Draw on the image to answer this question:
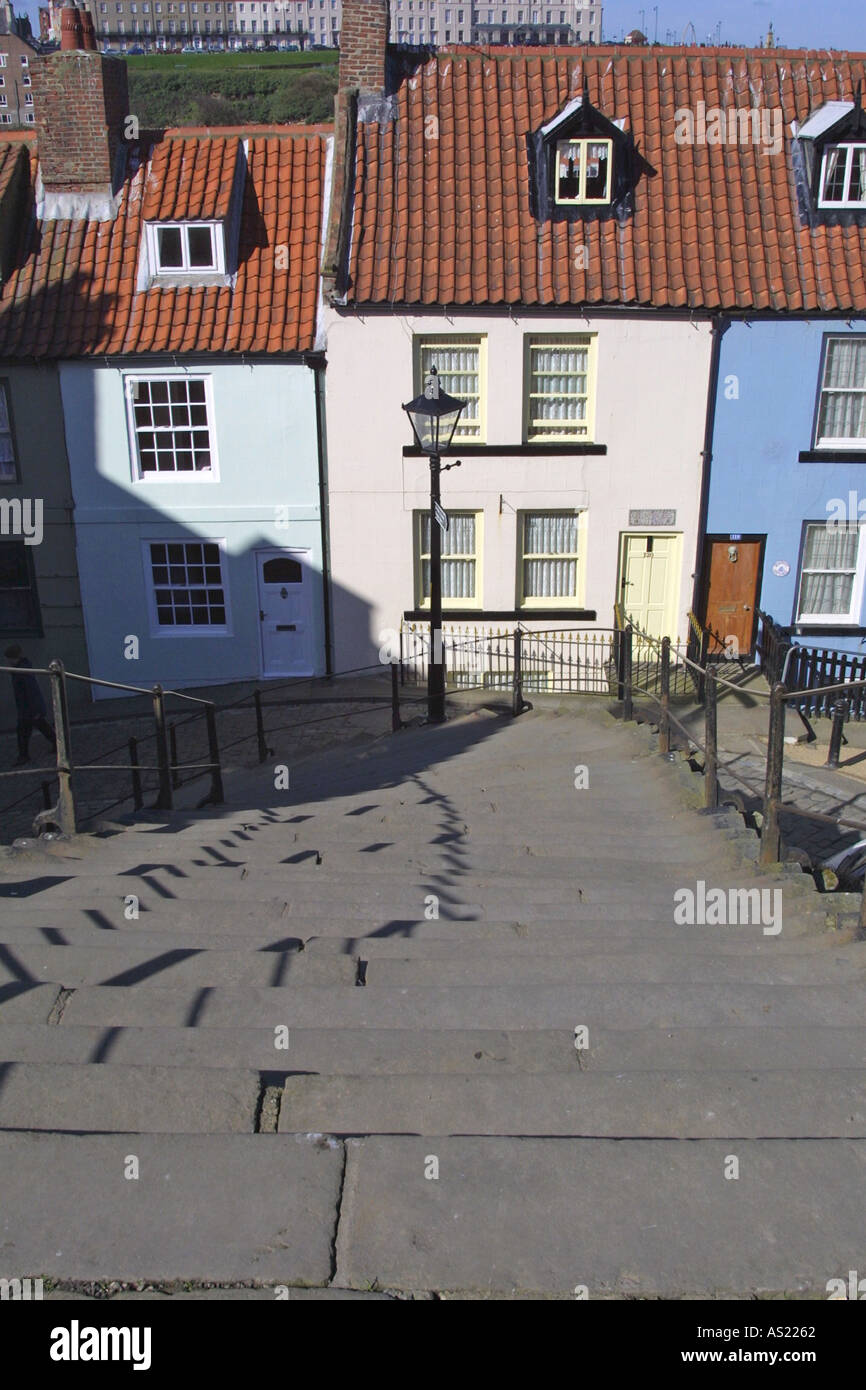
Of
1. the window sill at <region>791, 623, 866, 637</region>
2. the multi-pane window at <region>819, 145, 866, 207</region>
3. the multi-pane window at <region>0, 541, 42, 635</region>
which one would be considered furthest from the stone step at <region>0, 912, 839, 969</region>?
the multi-pane window at <region>819, 145, 866, 207</region>

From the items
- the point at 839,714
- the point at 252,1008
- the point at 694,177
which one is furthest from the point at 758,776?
the point at 694,177

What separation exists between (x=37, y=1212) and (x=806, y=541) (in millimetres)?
16269

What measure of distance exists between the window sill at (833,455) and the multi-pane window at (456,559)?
5479 mm

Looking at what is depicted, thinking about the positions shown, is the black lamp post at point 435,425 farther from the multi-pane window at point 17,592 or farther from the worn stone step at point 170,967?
the multi-pane window at point 17,592

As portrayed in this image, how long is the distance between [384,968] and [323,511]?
41.7ft

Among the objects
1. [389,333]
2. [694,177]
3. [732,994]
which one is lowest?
[732,994]

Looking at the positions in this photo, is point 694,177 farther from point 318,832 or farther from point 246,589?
point 318,832

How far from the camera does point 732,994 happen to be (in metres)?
4.08

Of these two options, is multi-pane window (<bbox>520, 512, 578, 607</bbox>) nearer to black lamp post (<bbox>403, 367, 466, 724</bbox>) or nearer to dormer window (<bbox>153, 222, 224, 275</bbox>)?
black lamp post (<bbox>403, 367, 466, 724</bbox>)

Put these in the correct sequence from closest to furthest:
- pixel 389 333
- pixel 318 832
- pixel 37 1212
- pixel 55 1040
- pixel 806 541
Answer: pixel 37 1212 → pixel 55 1040 → pixel 318 832 → pixel 389 333 → pixel 806 541

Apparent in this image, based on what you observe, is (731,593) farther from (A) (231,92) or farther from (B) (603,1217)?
(A) (231,92)

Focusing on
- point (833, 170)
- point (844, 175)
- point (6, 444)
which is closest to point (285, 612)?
point (6, 444)

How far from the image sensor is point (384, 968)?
14.1 feet

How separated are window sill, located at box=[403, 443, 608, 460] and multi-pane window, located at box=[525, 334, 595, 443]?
0.70 feet
